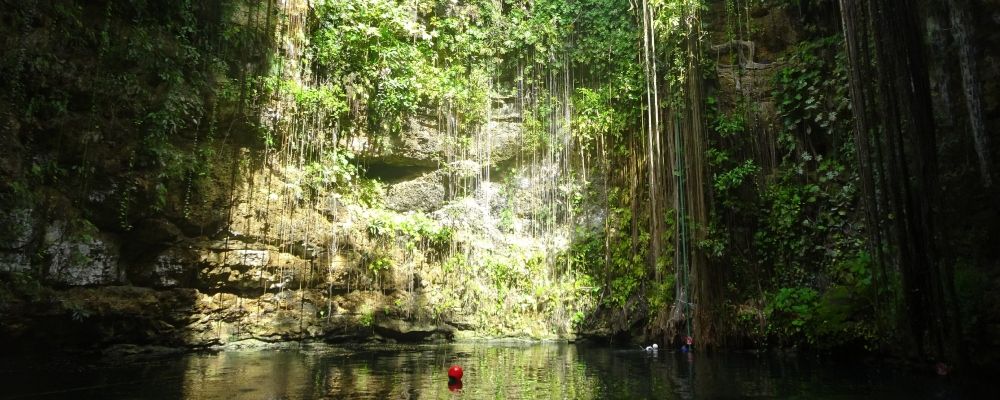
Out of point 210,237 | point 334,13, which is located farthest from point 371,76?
point 210,237

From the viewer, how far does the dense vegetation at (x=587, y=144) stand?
5.62 metres

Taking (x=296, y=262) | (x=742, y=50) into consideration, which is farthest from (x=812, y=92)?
(x=296, y=262)

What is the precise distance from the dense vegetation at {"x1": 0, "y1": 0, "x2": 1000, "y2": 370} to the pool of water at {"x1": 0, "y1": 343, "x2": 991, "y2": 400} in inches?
33.0

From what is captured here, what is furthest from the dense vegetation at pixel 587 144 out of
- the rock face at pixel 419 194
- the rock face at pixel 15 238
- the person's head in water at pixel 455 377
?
the person's head in water at pixel 455 377

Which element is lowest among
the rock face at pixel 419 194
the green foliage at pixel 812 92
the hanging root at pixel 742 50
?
the rock face at pixel 419 194

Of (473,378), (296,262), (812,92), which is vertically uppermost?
(812,92)

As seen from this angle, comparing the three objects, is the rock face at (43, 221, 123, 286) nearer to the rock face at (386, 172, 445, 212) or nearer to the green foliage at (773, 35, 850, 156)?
the rock face at (386, 172, 445, 212)

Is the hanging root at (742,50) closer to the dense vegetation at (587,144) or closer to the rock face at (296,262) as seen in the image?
the dense vegetation at (587,144)

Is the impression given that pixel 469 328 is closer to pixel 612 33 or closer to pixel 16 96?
pixel 612 33

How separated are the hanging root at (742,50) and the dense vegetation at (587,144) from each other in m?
0.05

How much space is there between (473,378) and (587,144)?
23.4 ft

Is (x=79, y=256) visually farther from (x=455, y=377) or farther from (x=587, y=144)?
(x=587, y=144)

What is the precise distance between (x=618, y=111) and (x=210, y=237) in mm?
7430

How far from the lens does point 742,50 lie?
9.37 meters
